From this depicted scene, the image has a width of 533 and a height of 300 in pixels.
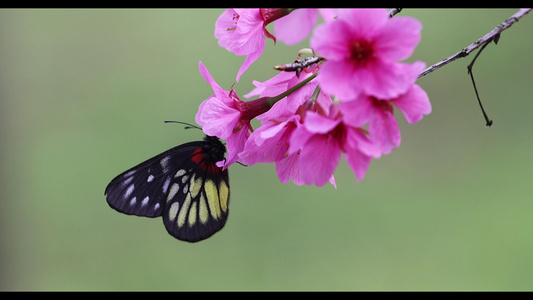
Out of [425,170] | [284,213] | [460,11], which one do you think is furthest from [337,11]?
[460,11]

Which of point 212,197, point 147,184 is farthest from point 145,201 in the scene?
point 212,197

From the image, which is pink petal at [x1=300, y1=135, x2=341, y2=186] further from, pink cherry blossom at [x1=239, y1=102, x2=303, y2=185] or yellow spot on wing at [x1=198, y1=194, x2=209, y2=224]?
yellow spot on wing at [x1=198, y1=194, x2=209, y2=224]

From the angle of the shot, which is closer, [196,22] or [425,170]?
[425,170]

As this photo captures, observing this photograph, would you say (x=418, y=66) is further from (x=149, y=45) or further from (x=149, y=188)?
(x=149, y=45)

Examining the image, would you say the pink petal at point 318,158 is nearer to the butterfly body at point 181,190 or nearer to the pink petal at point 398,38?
the pink petal at point 398,38

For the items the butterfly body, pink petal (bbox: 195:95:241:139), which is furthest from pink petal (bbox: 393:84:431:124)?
the butterfly body

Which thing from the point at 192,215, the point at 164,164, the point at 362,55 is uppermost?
the point at 362,55

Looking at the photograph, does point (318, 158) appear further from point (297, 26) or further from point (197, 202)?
point (197, 202)

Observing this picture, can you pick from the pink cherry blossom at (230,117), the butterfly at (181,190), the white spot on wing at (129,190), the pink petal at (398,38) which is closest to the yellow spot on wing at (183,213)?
the butterfly at (181,190)
